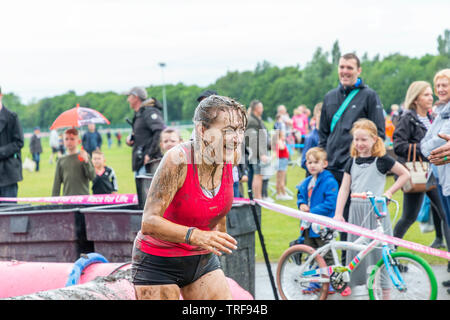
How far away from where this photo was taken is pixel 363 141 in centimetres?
520

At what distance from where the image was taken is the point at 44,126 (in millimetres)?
91062

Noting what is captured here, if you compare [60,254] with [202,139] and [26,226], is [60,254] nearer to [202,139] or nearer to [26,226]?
[26,226]

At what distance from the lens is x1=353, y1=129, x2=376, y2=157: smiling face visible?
5188mm

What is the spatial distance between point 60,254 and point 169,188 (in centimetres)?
276

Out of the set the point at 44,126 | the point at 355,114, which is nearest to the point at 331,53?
the point at 44,126

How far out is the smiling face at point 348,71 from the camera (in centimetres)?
576

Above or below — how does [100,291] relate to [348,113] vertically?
below

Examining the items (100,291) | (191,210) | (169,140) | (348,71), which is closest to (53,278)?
(100,291)

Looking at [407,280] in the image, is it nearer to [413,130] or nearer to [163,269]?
[413,130]

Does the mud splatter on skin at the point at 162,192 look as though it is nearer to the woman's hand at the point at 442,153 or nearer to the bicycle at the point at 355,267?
the woman's hand at the point at 442,153

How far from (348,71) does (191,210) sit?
3.59 meters

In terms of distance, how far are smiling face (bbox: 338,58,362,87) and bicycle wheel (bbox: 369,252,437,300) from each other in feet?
6.11

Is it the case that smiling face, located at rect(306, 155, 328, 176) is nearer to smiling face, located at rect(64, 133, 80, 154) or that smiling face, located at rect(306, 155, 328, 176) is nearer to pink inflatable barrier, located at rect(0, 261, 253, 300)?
pink inflatable barrier, located at rect(0, 261, 253, 300)
